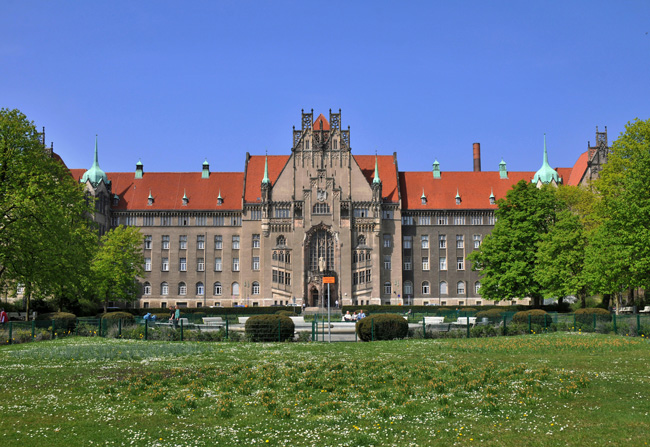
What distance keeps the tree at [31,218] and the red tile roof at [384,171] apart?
178 feet

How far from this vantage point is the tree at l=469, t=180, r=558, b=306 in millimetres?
64250

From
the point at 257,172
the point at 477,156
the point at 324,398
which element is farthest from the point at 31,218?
the point at 477,156

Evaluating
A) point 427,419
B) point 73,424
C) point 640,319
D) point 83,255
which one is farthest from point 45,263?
point 640,319

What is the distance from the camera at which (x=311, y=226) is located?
3413 inches

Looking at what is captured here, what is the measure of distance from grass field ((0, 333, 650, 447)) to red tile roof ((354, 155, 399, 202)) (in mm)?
64213

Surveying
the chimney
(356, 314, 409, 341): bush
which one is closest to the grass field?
(356, 314, 409, 341): bush

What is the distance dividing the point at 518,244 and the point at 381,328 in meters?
33.9

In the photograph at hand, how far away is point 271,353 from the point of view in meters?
28.0

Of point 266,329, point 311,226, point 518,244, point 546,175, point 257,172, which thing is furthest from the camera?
point 257,172

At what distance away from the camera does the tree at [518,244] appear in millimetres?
64250

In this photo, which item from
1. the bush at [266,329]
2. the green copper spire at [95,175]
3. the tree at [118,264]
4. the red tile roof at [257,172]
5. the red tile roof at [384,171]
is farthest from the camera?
the red tile roof at [257,172]

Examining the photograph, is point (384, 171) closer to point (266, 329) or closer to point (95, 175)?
point (95, 175)

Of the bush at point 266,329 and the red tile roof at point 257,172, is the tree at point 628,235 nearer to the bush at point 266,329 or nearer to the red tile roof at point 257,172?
the bush at point 266,329

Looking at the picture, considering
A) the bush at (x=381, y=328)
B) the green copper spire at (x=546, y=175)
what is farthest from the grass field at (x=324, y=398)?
the green copper spire at (x=546, y=175)
